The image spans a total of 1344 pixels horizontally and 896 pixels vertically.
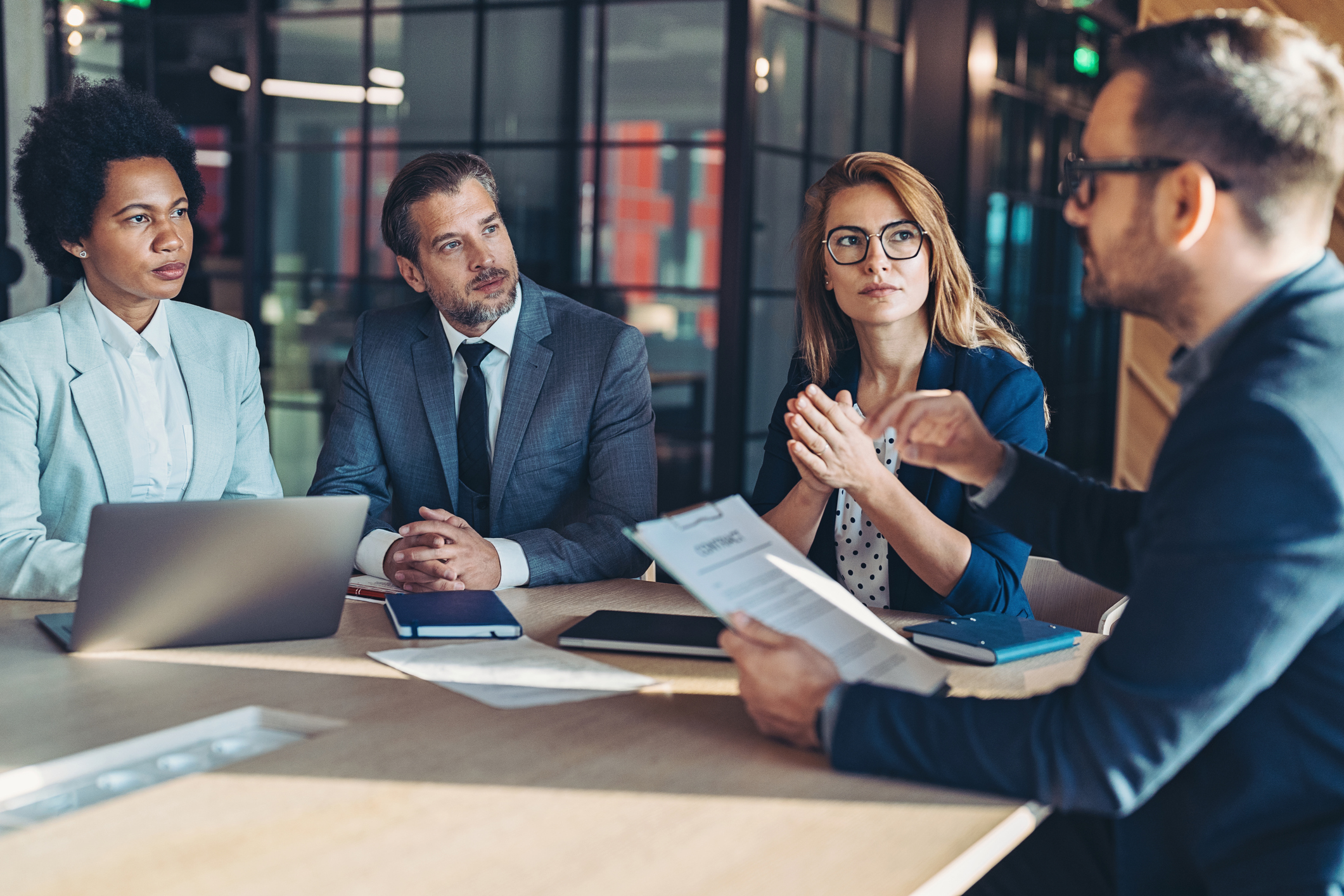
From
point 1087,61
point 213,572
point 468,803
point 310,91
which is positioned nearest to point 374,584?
point 213,572

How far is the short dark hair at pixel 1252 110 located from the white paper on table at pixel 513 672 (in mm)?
814

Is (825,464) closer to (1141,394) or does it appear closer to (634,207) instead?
(634,207)

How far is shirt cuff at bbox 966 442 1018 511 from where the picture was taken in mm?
1433

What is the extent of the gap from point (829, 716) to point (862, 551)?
3.32 ft

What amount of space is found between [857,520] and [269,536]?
109cm

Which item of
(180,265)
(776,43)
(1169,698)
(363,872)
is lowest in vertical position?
(363,872)

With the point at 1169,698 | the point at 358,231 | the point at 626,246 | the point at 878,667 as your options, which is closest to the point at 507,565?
the point at 878,667

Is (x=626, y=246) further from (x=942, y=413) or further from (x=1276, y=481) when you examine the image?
(x=1276, y=481)

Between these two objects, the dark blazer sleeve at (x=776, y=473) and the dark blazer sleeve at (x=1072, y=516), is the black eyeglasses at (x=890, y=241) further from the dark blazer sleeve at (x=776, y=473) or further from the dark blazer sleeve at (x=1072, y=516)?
the dark blazer sleeve at (x=1072, y=516)

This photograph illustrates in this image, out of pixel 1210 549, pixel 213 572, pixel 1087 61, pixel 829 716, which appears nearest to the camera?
pixel 1210 549

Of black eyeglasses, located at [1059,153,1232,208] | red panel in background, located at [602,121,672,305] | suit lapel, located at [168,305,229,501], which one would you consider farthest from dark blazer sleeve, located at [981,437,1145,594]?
red panel in background, located at [602,121,672,305]

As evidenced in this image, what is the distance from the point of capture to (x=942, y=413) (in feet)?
4.73

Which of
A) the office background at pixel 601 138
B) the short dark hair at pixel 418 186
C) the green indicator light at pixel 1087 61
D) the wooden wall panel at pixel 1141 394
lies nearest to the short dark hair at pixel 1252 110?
A: the short dark hair at pixel 418 186

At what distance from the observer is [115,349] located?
215 cm
